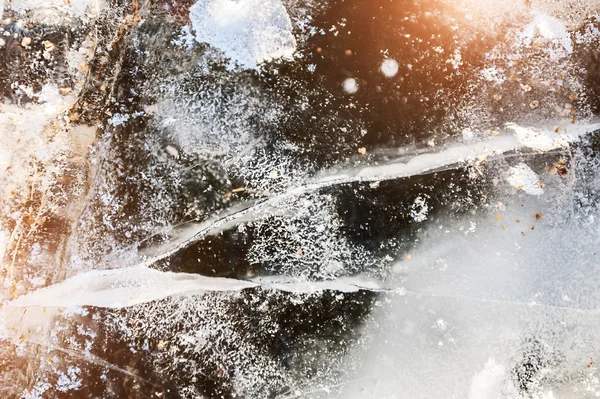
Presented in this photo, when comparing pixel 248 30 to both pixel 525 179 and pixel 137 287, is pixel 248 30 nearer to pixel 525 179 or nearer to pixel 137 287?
pixel 137 287

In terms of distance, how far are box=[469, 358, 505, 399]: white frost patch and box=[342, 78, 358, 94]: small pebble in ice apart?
1807 mm

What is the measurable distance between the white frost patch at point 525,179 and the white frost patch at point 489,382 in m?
1.04

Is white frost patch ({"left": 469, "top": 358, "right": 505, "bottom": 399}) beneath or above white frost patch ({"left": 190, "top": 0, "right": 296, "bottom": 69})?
beneath

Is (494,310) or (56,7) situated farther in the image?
(56,7)

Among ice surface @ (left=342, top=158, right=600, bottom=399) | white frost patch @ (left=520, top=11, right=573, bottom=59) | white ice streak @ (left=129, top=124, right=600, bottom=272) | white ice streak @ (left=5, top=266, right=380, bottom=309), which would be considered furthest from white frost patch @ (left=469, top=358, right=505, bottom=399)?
white frost patch @ (left=520, top=11, right=573, bottom=59)

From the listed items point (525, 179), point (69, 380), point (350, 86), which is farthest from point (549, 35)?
point (69, 380)

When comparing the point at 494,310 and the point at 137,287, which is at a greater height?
the point at 137,287

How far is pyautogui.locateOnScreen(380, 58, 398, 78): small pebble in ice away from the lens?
2373mm

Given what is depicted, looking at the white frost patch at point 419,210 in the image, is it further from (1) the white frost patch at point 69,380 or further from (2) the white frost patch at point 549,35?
(1) the white frost patch at point 69,380

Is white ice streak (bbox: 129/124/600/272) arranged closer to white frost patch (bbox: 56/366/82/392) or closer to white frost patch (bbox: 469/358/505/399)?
white frost patch (bbox: 56/366/82/392)

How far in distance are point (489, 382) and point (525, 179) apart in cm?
123

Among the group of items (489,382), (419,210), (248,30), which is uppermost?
(248,30)

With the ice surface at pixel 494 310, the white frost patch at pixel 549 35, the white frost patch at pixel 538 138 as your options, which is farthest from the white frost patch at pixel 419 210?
the white frost patch at pixel 549 35

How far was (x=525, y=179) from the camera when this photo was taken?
234 centimetres
